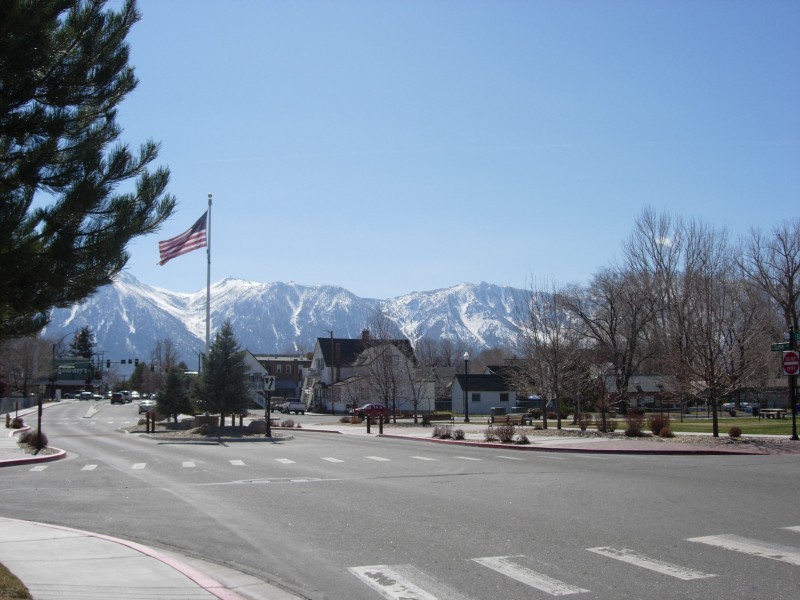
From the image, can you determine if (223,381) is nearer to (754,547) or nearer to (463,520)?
(463,520)

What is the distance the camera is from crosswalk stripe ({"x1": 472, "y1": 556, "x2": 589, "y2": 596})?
293 inches

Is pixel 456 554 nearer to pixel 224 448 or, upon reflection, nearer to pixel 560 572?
pixel 560 572

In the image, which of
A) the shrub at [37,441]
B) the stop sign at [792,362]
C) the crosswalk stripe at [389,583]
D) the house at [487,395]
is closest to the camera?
the crosswalk stripe at [389,583]

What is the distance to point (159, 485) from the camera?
16812 millimetres

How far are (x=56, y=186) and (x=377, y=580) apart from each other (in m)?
5.05

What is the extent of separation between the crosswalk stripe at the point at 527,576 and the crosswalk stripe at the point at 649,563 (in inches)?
45.3

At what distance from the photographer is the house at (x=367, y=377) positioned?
54625 mm

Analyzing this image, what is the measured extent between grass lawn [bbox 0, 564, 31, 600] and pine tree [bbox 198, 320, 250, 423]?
113 ft

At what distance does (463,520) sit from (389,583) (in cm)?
370

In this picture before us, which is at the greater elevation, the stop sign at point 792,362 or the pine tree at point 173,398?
the stop sign at point 792,362

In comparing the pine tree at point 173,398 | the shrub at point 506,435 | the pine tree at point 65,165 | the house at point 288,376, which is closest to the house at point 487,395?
the pine tree at point 173,398

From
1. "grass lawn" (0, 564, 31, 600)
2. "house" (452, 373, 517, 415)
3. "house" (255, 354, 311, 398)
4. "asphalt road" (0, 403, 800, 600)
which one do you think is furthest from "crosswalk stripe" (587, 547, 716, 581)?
"house" (255, 354, 311, 398)

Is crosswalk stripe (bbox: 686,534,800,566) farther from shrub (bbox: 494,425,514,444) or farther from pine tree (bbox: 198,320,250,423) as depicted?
pine tree (bbox: 198,320,250,423)

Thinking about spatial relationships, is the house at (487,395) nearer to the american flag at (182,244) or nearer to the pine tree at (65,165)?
the american flag at (182,244)
